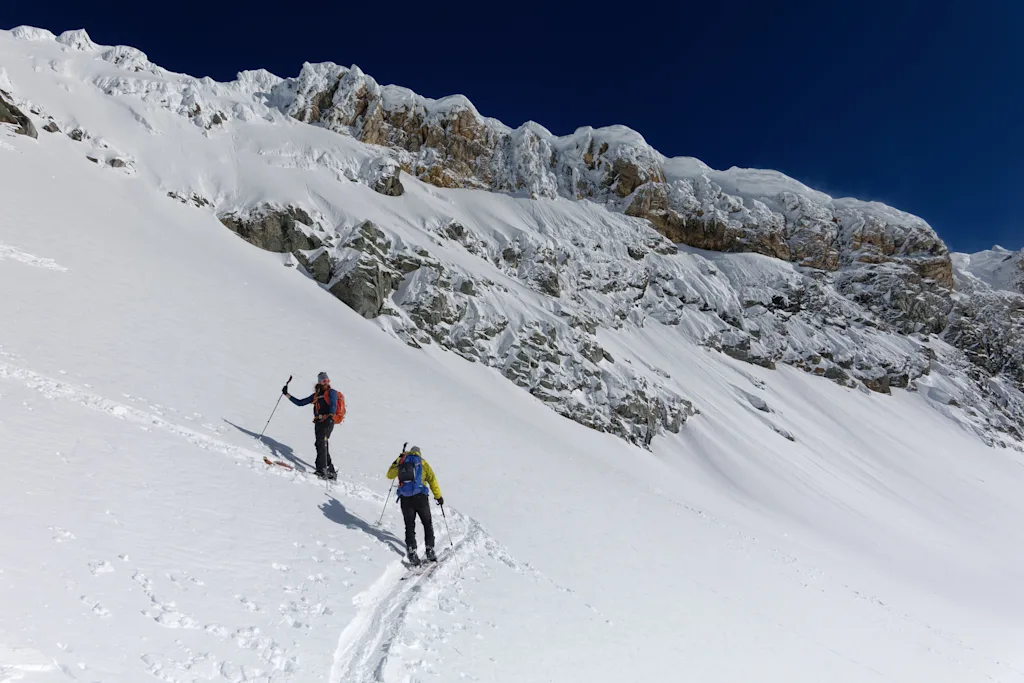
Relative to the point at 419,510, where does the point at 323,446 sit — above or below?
below

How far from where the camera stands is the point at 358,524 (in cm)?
1015

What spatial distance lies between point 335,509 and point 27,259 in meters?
17.3

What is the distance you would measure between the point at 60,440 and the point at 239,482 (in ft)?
8.78

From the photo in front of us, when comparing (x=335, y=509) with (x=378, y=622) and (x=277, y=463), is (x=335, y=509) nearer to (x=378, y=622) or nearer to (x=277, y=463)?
(x=277, y=463)

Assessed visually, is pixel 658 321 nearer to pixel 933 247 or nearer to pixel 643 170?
pixel 643 170

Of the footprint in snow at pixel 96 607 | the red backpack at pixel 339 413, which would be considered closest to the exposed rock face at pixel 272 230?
the red backpack at pixel 339 413

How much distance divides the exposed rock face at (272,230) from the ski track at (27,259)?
20.1 m

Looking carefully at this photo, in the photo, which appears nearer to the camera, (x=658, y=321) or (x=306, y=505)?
(x=306, y=505)

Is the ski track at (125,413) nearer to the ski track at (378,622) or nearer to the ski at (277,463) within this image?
the ski at (277,463)

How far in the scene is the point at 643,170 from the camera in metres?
82.9

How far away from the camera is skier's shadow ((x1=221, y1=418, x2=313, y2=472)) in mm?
12398

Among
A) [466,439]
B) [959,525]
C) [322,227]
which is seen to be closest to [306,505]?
[466,439]

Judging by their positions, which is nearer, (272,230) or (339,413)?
(339,413)

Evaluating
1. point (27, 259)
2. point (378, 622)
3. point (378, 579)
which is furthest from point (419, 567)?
point (27, 259)
